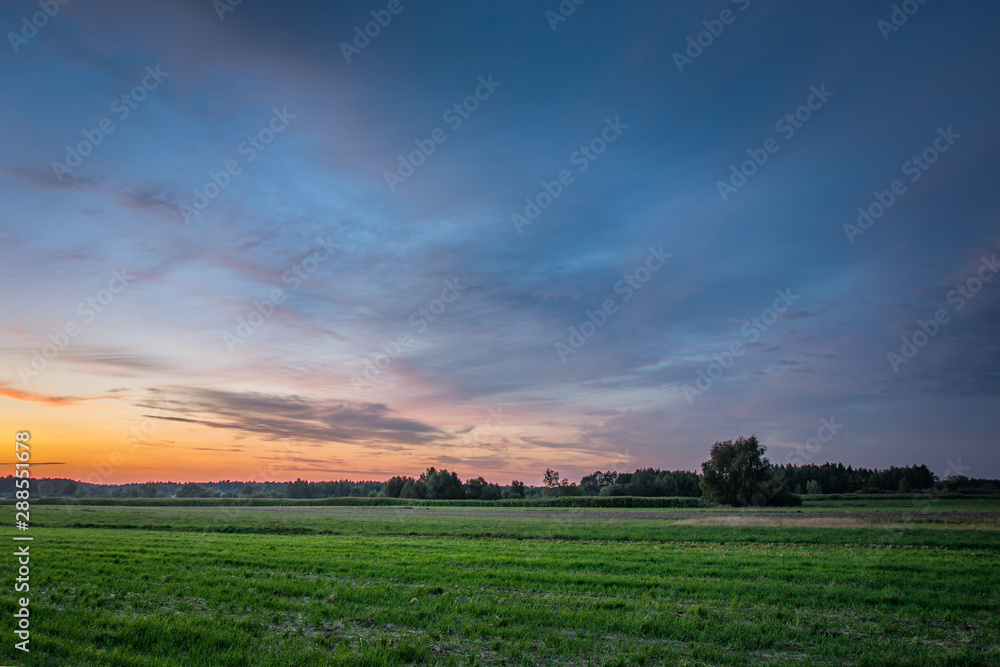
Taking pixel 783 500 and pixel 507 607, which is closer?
pixel 507 607

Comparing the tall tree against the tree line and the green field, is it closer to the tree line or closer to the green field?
the tree line

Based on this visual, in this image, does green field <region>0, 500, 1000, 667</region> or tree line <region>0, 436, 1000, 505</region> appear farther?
tree line <region>0, 436, 1000, 505</region>

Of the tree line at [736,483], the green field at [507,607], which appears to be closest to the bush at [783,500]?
the tree line at [736,483]

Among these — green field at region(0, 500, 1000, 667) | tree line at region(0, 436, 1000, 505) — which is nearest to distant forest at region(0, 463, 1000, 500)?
tree line at region(0, 436, 1000, 505)

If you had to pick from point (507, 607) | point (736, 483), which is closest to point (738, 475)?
point (736, 483)

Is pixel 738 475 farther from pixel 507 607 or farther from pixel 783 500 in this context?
pixel 507 607

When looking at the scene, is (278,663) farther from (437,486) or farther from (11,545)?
(437,486)

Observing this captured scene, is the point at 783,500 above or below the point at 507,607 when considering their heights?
below

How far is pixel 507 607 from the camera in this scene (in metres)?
13.4

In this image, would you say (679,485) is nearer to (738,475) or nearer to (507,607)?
(738,475)

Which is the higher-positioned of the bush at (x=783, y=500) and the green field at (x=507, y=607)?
the green field at (x=507, y=607)

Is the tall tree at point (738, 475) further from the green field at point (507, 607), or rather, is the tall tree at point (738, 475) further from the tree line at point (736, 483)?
the green field at point (507, 607)

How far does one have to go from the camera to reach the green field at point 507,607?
396 inches

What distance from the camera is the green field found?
10047 millimetres
